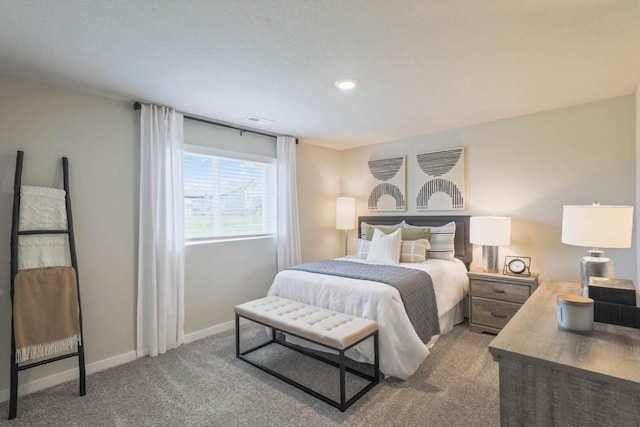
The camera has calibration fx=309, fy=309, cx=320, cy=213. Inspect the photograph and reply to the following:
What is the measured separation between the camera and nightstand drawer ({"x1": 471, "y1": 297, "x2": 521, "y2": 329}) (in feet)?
9.96

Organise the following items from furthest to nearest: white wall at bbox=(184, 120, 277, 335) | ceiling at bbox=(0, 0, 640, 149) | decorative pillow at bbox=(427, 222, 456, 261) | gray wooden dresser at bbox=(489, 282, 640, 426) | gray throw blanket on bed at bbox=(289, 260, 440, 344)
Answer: decorative pillow at bbox=(427, 222, 456, 261), white wall at bbox=(184, 120, 277, 335), gray throw blanket on bed at bbox=(289, 260, 440, 344), ceiling at bbox=(0, 0, 640, 149), gray wooden dresser at bbox=(489, 282, 640, 426)

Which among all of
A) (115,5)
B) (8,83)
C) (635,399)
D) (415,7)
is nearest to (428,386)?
(635,399)

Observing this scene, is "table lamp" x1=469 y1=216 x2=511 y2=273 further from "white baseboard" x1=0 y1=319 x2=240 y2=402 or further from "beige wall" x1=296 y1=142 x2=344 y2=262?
"white baseboard" x1=0 y1=319 x2=240 y2=402

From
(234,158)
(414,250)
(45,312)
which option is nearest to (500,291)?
(414,250)

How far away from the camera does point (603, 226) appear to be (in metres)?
1.95

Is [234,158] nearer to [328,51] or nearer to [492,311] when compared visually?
[328,51]

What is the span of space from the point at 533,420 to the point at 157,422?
203 centimetres

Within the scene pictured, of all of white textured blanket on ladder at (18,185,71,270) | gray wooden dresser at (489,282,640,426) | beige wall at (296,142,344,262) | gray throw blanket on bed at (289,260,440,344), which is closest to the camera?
gray wooden dresser at (489,282,640,426)

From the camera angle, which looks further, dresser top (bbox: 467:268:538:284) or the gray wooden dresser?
dresser top (bbox: 467:268:538:284)

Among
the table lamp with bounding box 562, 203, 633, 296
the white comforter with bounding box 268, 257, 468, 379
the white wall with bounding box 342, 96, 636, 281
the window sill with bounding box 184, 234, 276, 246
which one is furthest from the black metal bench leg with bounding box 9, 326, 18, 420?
the white wall with bounding box 342, 96, 636, 281

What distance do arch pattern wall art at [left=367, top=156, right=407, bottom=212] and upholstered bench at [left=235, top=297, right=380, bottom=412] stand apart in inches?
86.4

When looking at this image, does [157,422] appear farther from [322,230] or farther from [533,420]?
[322,230]

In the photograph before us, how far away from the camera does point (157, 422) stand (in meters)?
1.91

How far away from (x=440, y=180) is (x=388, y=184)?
2.40 feet
